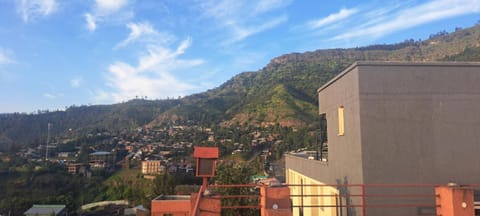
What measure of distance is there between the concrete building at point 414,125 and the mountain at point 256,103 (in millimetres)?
61197

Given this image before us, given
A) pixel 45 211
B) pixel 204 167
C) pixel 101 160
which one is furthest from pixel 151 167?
pixel 204 167

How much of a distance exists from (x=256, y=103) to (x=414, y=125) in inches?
3193

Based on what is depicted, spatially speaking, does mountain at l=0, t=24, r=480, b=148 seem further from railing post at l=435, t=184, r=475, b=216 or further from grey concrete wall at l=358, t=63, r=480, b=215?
railing post at l=435, t=184, r=475, b=216

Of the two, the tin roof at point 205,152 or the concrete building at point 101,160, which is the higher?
the tin roof at point 205,152

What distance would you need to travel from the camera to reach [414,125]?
21.7ft

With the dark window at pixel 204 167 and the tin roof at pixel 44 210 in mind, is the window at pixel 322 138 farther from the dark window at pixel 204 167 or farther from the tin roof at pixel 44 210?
the tin roof at pixel 44 210

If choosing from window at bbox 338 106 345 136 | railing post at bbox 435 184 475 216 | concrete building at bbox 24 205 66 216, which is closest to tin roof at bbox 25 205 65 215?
Answer: concrete building at bbox 24 205 66 216

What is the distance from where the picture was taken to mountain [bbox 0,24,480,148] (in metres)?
78.8

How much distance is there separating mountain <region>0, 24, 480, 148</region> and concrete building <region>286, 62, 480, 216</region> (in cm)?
6120

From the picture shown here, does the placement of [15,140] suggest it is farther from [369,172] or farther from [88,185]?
[369,172]

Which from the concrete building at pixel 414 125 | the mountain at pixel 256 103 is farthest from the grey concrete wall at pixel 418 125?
the mountain at pixel 256 103

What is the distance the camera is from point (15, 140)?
98688 mm

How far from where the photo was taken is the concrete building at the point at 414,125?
6.50 m

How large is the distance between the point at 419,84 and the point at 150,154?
79820 millimetres
